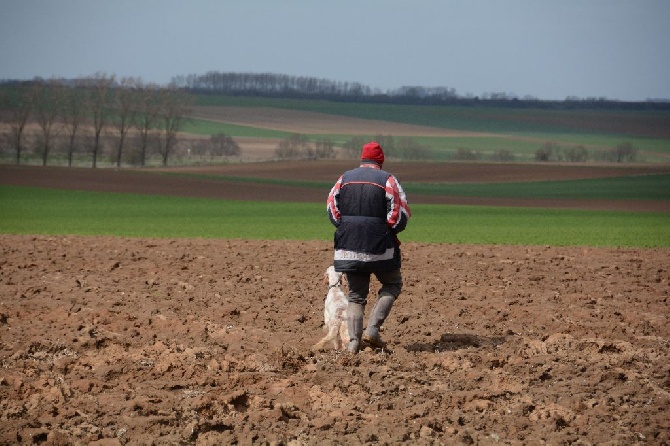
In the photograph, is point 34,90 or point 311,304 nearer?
point 311,304

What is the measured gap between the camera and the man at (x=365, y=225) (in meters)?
9.88

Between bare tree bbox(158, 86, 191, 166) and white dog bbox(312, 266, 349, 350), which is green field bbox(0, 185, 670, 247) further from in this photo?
bare tree bbox(158, 86, 191, 166)

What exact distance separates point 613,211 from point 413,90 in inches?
4684

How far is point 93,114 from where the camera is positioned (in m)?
94.8

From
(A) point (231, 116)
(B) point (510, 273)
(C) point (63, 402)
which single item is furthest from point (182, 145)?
(C) point (63, 402)

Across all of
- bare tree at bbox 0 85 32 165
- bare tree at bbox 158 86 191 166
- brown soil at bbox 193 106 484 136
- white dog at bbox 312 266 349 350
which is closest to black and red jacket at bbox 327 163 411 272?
white dog at bbox 312 266 349 350

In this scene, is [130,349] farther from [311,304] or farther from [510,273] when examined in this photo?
[510,273]

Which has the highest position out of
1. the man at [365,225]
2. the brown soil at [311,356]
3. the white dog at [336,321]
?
the man at [365,225]

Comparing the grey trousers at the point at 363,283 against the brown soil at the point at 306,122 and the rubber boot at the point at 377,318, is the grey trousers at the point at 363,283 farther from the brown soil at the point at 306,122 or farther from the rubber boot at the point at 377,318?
the brown soil at the point at 306,122

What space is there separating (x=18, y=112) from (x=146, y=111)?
12592 millimetres

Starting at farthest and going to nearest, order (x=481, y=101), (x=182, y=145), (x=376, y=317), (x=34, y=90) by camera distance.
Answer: (x=481, y=101) < (x=182, y=145) < (x=34, y=90) < (x=376, y=317)

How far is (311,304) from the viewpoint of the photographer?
45.2 ft

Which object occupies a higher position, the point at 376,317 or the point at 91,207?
the point at 376,317

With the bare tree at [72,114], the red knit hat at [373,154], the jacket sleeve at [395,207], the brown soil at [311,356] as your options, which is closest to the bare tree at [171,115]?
the bare tree at [72,114]
